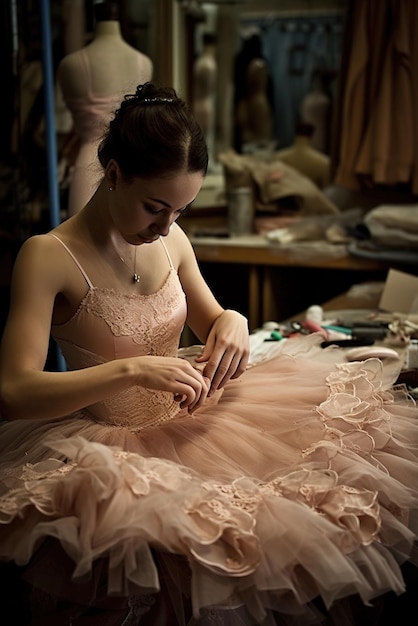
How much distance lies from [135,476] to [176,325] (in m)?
0.47

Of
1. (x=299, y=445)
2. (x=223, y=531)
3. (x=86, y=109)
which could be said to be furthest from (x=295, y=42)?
(x=223, y=531)

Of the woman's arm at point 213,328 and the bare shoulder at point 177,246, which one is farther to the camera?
the bare shoulder at point 177,246

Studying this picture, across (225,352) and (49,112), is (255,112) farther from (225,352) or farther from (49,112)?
(225,352)

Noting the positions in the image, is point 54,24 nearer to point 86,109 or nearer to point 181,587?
point 86,109

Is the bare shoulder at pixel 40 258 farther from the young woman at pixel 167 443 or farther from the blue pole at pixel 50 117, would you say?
the blue pole at pixel 50 117

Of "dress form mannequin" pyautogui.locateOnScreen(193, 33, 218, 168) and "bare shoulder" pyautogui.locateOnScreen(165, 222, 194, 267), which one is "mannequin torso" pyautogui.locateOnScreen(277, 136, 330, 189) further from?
"bare shoulder" pyautogui.locateOnScreen(165, 222, 194, 267)

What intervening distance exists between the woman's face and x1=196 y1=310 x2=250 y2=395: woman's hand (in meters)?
0.23

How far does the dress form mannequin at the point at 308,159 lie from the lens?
145 inches

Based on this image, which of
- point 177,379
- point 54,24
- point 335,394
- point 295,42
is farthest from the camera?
point 295,42

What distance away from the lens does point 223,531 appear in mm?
1068

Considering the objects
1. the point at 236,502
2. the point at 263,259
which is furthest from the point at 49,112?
the point at 236,502

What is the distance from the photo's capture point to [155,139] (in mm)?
1269

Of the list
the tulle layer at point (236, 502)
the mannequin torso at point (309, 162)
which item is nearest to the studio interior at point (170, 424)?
the tulle layer at point (236, 502)

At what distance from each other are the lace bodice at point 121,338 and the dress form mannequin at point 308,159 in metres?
2.33
